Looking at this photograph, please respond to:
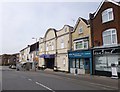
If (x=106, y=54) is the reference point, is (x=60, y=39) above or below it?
above

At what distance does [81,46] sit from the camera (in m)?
36.3

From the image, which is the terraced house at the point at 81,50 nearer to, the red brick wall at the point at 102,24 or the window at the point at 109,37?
the red brick wall at the point at 102,24

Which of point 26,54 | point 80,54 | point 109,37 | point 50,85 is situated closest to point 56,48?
point 80,54

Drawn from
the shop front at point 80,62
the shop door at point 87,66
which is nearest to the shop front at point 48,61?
the shop front at point 80,62

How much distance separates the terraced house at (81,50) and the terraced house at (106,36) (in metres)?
1.50

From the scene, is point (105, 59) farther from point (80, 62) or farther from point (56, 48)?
point (56, 48)

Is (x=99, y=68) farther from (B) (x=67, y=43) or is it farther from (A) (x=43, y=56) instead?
(A) (x=43, y=56)

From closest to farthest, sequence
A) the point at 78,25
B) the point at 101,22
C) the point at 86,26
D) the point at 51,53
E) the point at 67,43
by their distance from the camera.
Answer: the point at 101,22, the point at 86,26, the point at 78,25, the point at 67,43, the point at 51,53

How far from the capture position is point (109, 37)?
29.6 meters

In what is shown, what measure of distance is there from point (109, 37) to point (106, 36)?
2.51ft

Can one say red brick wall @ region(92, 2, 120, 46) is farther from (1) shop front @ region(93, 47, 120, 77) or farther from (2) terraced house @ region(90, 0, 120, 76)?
(1) shop front @ region(93, 47, 120, 77)

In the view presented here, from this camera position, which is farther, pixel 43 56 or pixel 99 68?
pixel 43 56

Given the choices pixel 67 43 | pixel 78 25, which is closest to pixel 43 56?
pixel 67 43

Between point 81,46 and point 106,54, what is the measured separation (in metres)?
7.31
